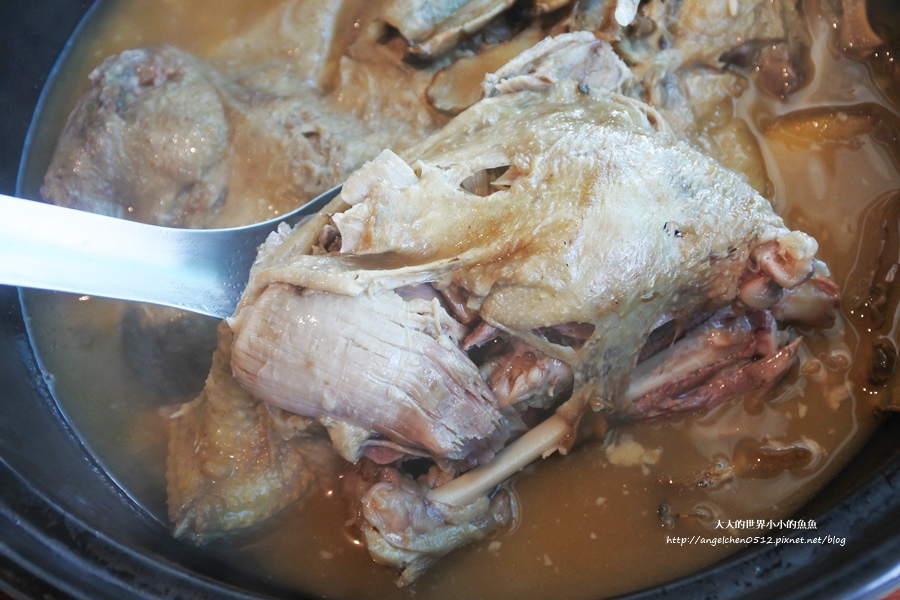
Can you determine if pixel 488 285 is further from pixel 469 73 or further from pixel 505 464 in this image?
pixel 469 73

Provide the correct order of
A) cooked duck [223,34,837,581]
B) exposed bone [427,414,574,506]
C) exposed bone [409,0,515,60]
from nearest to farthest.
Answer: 1. cooked duck [223,34,837,581]
2. exposed bone [427,414,574,506]
3. exposed bone [409,0,515,60]

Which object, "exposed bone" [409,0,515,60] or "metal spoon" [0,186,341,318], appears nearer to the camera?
"metal spoon" [0,186,341,318]

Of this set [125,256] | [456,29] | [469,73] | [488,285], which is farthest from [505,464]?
[456,29]

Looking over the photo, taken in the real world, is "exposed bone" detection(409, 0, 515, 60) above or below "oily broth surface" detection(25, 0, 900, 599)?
above

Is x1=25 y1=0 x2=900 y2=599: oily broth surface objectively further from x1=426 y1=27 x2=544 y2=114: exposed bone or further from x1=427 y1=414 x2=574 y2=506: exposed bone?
x1=426 y1=27 x2=544 y2=114: exposed bone

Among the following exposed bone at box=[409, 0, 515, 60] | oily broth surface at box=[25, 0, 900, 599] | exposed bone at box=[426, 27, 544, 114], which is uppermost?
exposed bone at box=[409, 0, 515, 60]

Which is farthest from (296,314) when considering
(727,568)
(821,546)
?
(821,546)

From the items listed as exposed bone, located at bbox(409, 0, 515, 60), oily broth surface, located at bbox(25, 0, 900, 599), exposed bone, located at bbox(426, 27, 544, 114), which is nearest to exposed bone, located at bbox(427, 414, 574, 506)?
oily broth surface, located at bbox(25, 0, 900, 599)
